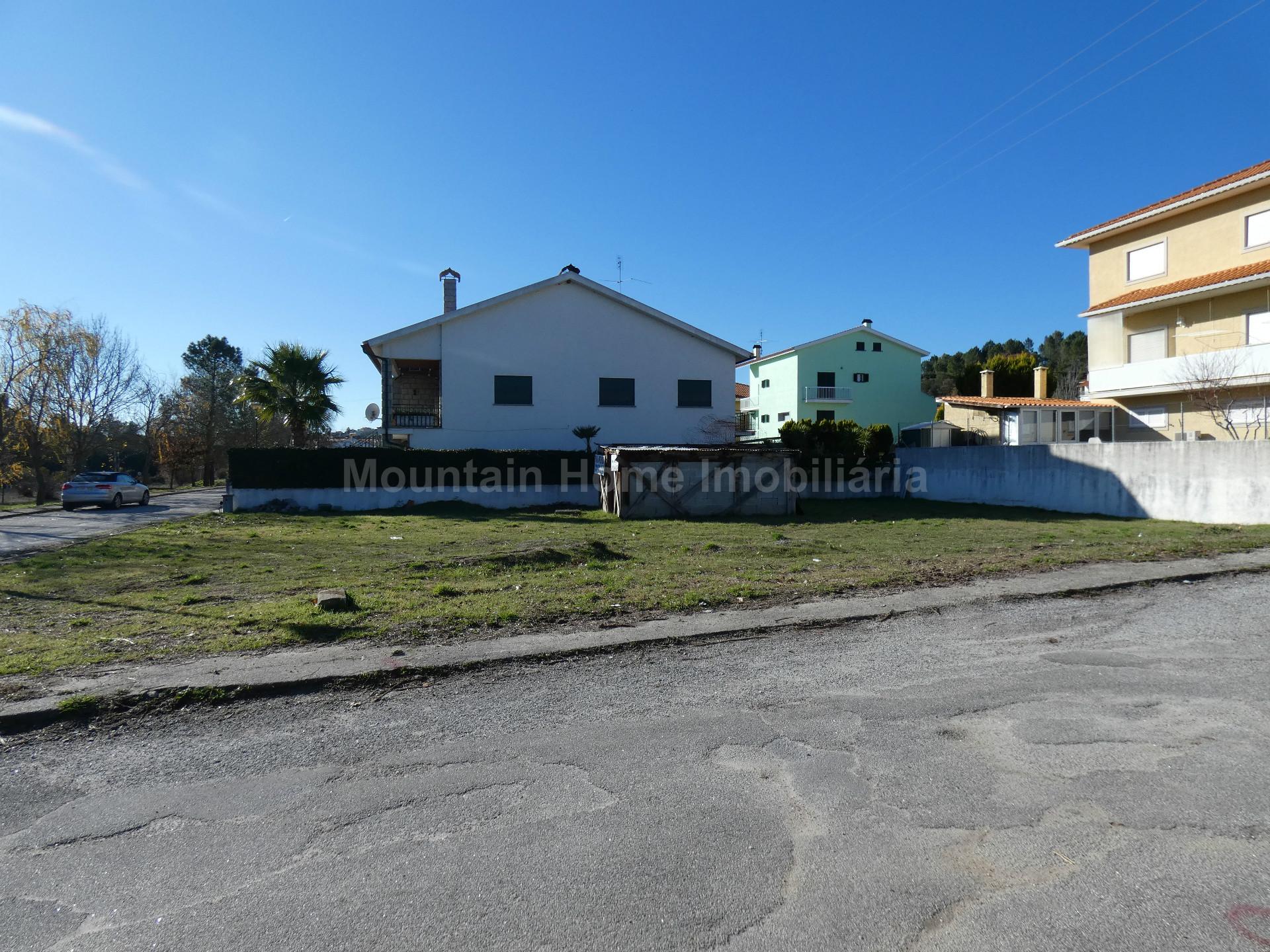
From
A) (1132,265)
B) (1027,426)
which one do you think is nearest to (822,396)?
(1027,426)

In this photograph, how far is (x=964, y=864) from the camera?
2.86 m

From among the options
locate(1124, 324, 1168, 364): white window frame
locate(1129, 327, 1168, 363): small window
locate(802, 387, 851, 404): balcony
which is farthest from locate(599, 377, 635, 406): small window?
locate(802, 387, 851, 404): balcony

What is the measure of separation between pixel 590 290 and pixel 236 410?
121 feet

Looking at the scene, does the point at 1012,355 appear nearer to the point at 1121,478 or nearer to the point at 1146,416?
the point at 1146,416

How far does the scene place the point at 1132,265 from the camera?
27266mm

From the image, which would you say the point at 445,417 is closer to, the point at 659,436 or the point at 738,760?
the point at 659,436

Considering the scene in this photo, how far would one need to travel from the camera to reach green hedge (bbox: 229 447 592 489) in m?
22.2

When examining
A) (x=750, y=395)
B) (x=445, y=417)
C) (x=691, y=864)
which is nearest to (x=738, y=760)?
(x=691, y=864)

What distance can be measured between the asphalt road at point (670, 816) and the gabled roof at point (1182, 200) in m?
25.5

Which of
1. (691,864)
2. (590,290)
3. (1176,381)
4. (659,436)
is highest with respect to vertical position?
(590,290)

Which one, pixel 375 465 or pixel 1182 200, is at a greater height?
pixel 1182 200

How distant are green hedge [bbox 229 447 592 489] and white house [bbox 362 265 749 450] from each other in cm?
319

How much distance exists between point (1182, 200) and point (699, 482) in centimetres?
2031

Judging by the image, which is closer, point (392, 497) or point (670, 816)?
point (670, 816)
